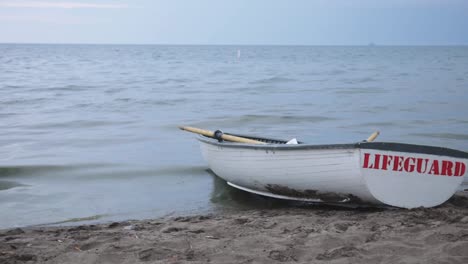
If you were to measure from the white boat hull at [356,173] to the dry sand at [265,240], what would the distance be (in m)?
0.20

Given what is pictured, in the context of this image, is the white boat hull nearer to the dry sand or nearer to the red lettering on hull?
the red lettering on hull

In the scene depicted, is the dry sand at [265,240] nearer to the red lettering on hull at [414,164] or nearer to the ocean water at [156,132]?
the red lettering on hull at [414,164]

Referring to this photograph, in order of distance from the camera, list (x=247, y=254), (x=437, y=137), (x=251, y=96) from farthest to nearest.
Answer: (x=251, y=96) → (x=437, y=137) → (x=247, y=254)

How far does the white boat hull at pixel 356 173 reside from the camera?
6230 millimetres

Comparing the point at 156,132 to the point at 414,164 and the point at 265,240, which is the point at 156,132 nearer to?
the point at 414,164

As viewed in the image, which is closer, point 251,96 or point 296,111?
point 296,111

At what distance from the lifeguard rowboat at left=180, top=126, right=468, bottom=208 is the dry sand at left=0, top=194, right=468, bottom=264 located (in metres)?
0.21

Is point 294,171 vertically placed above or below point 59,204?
above

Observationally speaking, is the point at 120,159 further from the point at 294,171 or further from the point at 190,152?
the point at 294,171

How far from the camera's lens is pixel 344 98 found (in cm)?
2356

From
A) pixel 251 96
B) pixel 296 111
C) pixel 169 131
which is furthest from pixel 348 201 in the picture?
pixel 251 96

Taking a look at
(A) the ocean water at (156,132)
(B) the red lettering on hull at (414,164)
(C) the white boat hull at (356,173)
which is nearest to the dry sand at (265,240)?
(C) the white boat hull at (356,173)

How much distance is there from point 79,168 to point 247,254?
251 inches

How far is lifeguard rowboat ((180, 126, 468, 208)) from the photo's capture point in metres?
6.21
